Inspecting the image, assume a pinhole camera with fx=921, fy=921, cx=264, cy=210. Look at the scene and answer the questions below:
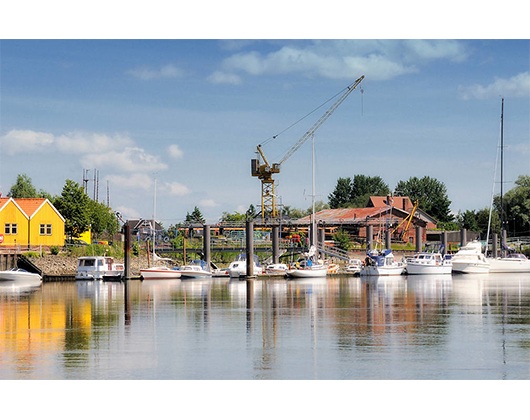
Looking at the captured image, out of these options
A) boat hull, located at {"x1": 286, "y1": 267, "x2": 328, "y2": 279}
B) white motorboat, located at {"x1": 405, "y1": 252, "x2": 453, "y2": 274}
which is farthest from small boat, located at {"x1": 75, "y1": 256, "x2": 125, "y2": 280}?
white motorboat, located at {"x1": 405, "y1": 252, "x2": 453, "y2": 274}

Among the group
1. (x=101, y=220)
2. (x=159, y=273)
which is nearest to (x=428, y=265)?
(x=159, y=273)

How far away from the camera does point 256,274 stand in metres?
99.6

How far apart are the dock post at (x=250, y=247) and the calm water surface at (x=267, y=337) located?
100 feet

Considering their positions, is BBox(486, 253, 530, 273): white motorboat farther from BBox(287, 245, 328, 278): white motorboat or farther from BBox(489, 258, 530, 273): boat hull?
BBox(287, 245, 328, 278): white motorboat

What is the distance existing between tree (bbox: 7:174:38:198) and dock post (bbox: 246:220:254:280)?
100770mm

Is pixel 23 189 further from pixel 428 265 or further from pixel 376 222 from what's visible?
pixel 428 265

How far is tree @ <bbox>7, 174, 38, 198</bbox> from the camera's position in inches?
7352

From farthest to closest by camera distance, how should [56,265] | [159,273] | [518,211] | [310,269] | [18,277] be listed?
[518,211] → [56,265] → [310,269] → [159,273] → [18,277]

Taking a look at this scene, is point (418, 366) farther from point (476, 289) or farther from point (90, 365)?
point (476, 289)

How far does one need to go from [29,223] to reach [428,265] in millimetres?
47105

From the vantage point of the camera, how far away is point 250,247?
94.9 meters

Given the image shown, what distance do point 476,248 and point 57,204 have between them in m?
A: 53.4

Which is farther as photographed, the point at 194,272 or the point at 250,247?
the point at 194,272

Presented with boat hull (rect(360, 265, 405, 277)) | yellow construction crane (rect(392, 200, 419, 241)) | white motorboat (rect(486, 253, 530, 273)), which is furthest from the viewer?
yellow construction crane (rect(392, 200, 419, 241))
